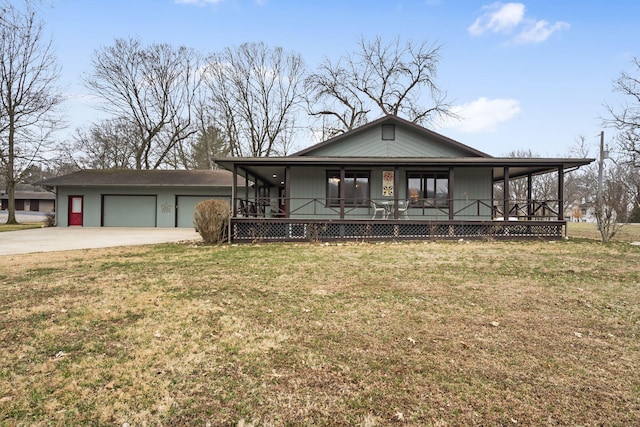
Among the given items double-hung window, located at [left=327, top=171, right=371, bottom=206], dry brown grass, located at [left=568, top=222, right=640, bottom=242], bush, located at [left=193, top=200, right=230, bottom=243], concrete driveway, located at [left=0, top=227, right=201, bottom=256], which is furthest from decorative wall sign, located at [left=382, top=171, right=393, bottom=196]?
dry brown grass, located at [left=568, top=222, right=640, bottom=242]

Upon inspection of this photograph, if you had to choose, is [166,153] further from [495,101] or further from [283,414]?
[283,414]

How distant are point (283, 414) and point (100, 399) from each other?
53.4 inches

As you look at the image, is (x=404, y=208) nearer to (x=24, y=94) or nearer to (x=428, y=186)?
(x=428, y=186)

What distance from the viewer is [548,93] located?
2069cm

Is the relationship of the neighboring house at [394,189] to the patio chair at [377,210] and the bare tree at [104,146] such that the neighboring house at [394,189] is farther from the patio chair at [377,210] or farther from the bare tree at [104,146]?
the bare tree at [104,146]

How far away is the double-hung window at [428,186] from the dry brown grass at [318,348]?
27.7 ft

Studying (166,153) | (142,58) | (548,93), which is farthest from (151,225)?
(548,93)

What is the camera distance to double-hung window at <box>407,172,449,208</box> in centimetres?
1472

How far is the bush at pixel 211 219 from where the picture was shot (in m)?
11.4

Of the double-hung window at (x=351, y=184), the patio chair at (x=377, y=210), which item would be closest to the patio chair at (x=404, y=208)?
the patio chair at (x=377, y=210)

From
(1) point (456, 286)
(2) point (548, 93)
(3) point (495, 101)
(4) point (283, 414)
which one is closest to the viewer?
(4) point (283, 414)

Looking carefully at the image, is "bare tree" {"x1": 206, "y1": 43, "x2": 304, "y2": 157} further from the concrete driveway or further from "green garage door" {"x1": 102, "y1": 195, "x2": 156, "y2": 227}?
the concrete driveway

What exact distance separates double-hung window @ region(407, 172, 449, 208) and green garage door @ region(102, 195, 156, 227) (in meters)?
15.5

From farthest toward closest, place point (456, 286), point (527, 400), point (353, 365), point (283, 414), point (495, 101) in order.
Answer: point (495, 101) → point (456, 286) → point (353, 365) → point (527, 400) → point (283, 414)
